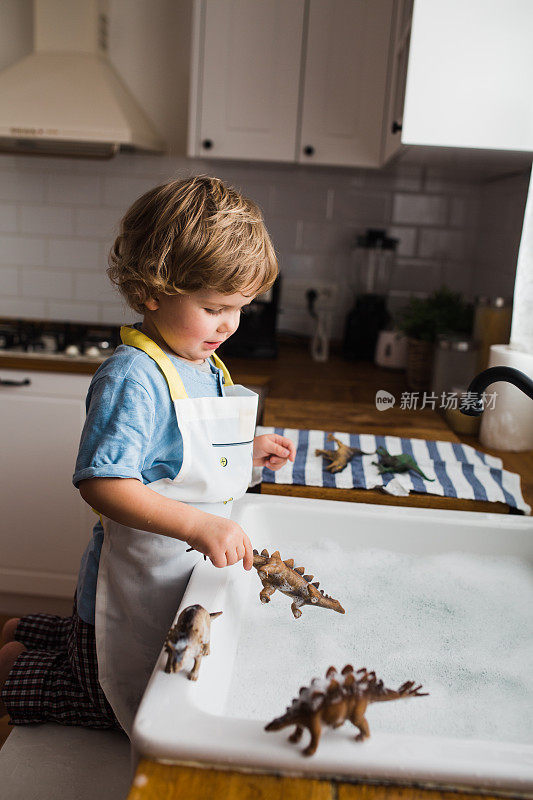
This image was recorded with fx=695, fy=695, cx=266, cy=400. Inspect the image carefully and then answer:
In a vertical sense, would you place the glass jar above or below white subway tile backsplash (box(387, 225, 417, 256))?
below

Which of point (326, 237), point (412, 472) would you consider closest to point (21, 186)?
point (326, 237)

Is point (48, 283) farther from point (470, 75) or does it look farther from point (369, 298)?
point (470, 75)

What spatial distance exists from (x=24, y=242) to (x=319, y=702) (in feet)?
7.84

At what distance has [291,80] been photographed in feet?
6.96

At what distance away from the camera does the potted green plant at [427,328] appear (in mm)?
1916

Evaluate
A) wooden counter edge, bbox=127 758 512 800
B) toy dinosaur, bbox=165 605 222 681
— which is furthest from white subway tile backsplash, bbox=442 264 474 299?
wooden counter edge, bbox=127 758 512 800

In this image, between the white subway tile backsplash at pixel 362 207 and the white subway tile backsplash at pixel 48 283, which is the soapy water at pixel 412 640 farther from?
the white subway tile backsplash at pixel 48 283

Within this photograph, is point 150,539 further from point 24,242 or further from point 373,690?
point 24,242

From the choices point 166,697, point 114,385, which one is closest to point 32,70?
point 114,385

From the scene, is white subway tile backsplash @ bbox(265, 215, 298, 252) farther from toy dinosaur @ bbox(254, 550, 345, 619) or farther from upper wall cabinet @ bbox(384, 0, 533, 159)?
toy dinosaur @ bbox(254, 550, 345, 619)

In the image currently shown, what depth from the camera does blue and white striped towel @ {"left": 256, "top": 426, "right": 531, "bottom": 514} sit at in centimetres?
115

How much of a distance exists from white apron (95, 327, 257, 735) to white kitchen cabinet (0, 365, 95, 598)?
114cm

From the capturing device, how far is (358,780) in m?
0.51

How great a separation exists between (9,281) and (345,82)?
1.40m
